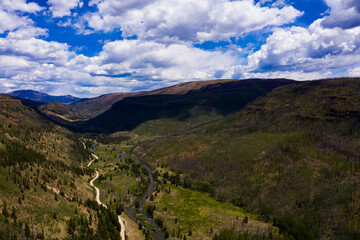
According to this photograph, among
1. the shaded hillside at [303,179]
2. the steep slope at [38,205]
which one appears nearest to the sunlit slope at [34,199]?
the steep slope at [38,205]

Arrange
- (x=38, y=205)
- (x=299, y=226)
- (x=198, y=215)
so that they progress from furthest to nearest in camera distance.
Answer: (x=198, y=215)
(x=299, y=226)
(x=38, y=205)

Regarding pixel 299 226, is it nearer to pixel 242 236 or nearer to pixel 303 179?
pixel 242 236

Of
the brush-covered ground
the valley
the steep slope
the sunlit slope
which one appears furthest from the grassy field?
the sunlit slope

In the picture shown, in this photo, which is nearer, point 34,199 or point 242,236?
point 34,199

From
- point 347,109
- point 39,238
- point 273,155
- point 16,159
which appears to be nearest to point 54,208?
point 39,238

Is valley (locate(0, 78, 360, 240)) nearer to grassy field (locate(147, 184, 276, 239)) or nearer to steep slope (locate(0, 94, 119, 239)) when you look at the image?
steep slope (locate(0, 94, 119, 239))

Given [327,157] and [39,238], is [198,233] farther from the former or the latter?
[327,157]

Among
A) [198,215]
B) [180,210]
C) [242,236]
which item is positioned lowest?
[198,215]

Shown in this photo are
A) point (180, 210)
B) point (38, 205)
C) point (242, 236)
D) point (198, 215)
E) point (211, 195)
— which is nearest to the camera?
point (38, 205)

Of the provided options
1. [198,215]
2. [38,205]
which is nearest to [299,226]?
[198,215]

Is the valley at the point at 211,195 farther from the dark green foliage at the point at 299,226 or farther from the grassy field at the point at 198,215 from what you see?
the grassy field at the point at 198,215

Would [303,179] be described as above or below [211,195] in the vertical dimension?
above
